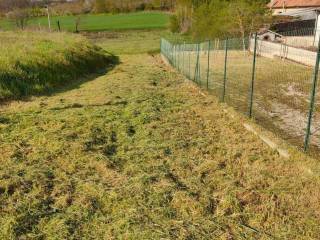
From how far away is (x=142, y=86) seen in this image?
1162 cm

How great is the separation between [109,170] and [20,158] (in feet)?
4.93

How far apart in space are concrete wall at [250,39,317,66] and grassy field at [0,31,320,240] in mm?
10173

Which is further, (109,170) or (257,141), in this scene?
(257,141)

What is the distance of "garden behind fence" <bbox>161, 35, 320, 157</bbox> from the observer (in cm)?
709

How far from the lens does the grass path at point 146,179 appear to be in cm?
389

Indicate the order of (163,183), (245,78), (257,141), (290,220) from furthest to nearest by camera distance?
(245,78), (257,141), (163,183), (290,220)

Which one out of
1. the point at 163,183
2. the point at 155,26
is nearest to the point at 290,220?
the point at 163,183

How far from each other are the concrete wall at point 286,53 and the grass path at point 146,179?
10.3 meters

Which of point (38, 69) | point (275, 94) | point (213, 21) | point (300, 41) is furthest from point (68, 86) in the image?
point (213, 21)

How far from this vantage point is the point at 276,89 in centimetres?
1146

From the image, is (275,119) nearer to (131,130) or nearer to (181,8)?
(131,130)

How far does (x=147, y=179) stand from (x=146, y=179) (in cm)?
1

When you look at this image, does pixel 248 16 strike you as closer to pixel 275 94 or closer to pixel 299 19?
pixel 299 19

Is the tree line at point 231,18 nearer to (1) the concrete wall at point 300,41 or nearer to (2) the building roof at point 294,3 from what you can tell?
(1) the concrete wall at point 300,41
